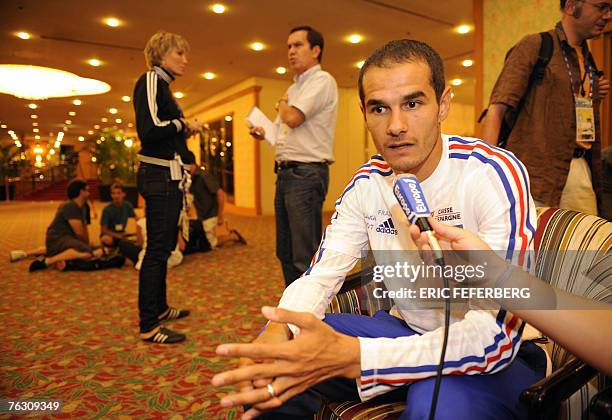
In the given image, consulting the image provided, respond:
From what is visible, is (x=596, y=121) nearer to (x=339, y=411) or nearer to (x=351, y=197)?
(x=351, y=197)

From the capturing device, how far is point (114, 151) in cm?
1487

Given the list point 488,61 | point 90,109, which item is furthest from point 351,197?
point 90,109

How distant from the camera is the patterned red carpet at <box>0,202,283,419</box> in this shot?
1.83 m

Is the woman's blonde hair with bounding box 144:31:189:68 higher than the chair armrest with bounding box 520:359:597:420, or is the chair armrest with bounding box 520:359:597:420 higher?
the woman's blonde hair with bounding box 144:31:189:68

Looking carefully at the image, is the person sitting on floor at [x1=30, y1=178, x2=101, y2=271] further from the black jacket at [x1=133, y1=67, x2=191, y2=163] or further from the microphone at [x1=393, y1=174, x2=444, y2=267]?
the microphone at [x1=393, y1=174, x2=444, y2=267]

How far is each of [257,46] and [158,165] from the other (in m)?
5.71

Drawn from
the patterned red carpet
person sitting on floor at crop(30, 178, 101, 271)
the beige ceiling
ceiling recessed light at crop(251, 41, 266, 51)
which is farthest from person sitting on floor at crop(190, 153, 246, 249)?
ceiling recessed light at crop(251, 41, 266, 51)

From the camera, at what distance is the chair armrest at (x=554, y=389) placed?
699mm

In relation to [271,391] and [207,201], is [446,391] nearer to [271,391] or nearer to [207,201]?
[271,391]

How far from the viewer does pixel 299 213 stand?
8.04ft

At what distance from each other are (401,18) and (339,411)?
6.35m

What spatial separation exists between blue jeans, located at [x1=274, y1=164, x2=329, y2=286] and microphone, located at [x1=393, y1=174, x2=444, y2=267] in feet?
5.38

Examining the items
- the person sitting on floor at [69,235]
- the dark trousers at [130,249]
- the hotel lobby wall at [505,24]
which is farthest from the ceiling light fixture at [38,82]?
the hotel lobby wall at [505,24]

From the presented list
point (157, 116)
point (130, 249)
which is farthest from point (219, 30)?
point (157, 116)
